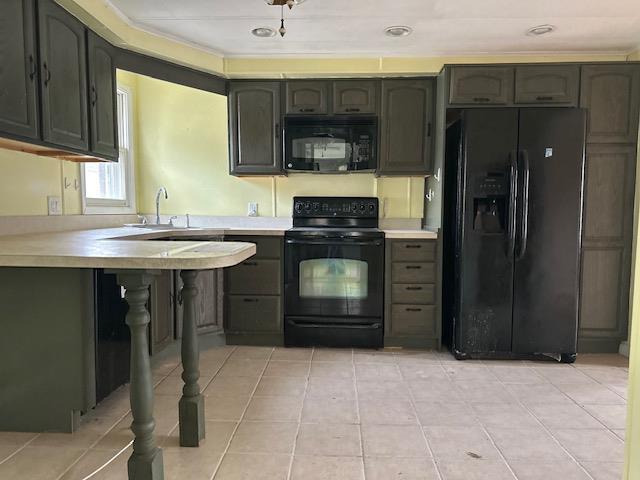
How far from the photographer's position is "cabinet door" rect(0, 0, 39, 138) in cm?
187

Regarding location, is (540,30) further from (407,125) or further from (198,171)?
(198,171)

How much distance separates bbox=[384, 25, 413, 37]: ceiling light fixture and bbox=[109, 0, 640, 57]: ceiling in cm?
5

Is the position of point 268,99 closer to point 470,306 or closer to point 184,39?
point 184,39

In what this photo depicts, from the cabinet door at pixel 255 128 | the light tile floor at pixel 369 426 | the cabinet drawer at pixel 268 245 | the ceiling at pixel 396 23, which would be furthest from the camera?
the cabinet door at pixel 255 128

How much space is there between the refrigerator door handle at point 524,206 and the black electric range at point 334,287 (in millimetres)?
991

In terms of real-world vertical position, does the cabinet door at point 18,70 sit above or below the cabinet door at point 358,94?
below

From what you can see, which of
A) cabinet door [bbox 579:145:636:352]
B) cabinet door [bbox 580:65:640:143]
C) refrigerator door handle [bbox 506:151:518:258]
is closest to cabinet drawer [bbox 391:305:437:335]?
refrigerator door handle [bbox 506:151:518:258]

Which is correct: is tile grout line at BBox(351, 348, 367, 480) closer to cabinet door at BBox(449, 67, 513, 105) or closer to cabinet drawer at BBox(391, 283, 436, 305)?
cabinet drawer at BBox(391, 283, 436, 305)

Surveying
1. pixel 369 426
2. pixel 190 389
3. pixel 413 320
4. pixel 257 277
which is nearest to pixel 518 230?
pixel 413 320

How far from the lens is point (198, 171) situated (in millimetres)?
3842

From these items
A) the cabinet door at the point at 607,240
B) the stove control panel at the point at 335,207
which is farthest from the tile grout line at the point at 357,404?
the cabinet door at the point at 607,240

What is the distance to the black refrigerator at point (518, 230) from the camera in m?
2.96

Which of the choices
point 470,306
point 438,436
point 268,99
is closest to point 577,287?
point 470,306

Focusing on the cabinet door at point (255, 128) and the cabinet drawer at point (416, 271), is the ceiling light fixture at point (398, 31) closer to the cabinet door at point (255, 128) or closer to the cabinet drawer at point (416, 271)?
the cabinet door at point (255, 128)
